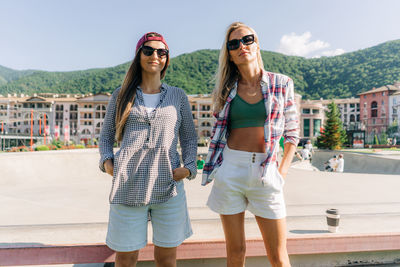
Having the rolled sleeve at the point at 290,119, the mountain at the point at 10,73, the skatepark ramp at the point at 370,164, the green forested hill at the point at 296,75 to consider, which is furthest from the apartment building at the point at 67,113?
the mountain at the point at 10,73

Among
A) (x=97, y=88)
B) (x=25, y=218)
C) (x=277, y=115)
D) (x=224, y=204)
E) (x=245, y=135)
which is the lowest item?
(x=25, y=218)

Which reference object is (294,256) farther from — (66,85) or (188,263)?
(66,85)

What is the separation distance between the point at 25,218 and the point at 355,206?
6.87 m

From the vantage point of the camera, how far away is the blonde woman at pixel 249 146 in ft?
6.10

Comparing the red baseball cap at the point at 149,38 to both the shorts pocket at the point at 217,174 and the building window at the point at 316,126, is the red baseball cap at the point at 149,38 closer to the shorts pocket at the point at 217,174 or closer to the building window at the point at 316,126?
the shorts pocket at the point at 217,174

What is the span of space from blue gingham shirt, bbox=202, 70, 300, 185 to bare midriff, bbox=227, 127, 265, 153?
46mm

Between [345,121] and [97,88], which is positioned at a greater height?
[97,88]

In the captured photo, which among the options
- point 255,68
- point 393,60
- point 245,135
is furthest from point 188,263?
point 393,60

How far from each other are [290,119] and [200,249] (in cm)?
171

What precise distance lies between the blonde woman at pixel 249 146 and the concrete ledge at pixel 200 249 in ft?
2.72

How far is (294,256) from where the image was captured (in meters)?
2.98

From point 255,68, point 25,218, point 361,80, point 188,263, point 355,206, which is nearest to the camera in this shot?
point 255,68

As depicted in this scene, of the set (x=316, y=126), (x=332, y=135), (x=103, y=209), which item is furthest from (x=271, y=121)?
(x=316, y=126)

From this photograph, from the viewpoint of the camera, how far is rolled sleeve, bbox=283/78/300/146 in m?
1.94
